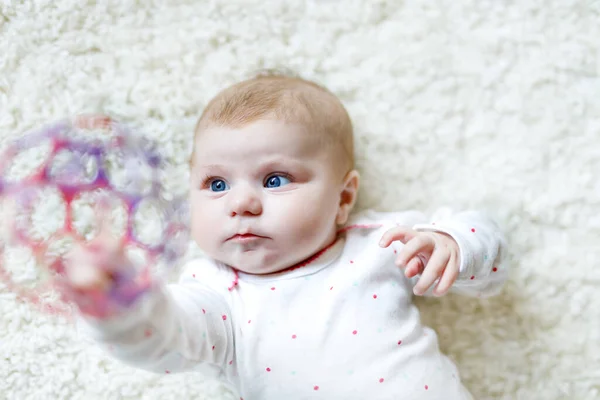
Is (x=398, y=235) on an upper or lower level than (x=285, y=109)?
lower

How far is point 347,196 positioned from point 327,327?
22cm

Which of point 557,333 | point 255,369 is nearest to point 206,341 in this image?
point 255,369

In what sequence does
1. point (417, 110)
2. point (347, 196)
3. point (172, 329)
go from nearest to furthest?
point (172, 329) < point (347, 196) < point (417, 110)

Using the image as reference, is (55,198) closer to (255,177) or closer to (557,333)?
(255,177)

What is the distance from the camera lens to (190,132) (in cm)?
121

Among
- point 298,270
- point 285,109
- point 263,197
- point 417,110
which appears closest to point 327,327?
point 298,270

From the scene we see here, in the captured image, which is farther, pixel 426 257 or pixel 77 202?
pixel 77 202

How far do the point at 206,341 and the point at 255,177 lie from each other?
24 cm

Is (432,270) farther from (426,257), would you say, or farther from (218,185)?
(218,185)

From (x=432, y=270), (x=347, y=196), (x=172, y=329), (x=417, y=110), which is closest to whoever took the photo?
(x=172, y=329)

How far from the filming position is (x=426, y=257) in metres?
0.95

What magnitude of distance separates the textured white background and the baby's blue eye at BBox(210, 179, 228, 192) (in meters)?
0.19

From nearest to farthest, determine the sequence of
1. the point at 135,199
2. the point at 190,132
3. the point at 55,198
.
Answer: the point at 135,199
the point at 55,198
the point at 190,132

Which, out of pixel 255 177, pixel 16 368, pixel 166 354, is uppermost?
pixel 255 177
